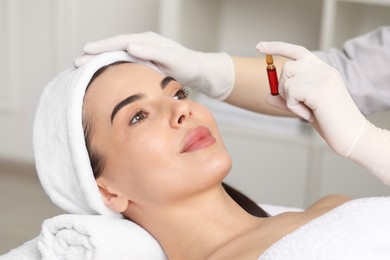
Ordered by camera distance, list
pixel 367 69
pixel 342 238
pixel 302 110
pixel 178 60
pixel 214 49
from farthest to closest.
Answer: pixel 214 49, pixel 367 69, pixel 178 60, pixel 302 110, pixel 342 238

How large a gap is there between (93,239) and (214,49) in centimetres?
190

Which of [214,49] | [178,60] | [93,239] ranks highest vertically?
[178,60]

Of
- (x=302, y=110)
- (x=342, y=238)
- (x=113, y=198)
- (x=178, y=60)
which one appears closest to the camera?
(x=342, y=238)

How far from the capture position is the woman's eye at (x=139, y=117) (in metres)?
1.57

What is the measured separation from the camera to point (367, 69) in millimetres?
1974

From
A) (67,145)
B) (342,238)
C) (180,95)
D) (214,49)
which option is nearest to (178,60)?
(180,95)

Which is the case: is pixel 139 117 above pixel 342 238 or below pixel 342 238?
above

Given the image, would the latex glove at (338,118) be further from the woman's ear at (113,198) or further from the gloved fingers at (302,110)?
the woman's ear at (113,198)

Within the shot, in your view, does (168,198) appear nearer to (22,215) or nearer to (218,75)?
(218,75)

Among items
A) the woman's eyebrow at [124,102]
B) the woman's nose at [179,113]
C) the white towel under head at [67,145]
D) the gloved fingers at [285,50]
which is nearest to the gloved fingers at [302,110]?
the gloved fingers at [285,50]

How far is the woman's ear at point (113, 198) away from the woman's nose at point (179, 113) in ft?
0.65

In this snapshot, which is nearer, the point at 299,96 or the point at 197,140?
the point at 299,96

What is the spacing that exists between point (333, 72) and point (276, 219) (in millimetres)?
323

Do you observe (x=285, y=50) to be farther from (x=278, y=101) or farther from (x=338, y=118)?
(x=338, y=118)
